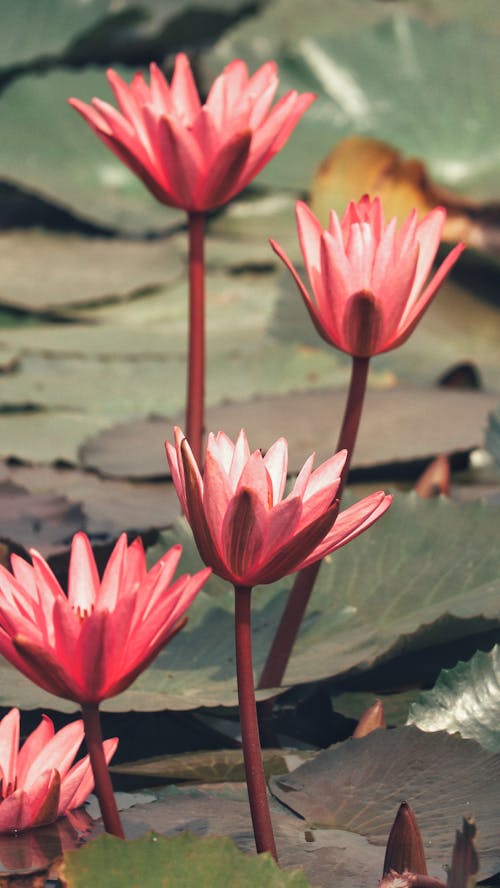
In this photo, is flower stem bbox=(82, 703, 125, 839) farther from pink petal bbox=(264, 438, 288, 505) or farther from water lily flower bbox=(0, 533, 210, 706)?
pink petal bbox=(264, 438, 288, 505)

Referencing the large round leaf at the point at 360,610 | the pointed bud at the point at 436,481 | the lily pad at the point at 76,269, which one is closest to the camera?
the large round leaf at the point at 360,610

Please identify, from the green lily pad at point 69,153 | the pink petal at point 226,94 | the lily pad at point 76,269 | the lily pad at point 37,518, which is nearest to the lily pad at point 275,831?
the lily pad at point 37,518

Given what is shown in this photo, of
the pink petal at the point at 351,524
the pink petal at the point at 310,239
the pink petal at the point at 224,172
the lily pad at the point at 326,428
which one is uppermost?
the pink petal at the point at 224,172

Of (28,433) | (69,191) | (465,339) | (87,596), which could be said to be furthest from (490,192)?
(87,596)

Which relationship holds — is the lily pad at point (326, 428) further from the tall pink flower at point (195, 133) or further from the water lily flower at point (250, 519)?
the water lily flower at point (250, 519)

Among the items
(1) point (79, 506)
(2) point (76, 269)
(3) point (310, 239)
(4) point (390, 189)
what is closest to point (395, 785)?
(3) point (310, 239)

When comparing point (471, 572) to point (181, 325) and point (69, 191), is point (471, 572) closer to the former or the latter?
point (181, 325)

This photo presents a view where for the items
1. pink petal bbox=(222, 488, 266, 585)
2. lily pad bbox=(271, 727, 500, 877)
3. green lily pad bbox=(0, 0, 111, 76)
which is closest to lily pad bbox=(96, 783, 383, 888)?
lily pad bbox=(271, 727, 500, 877)
